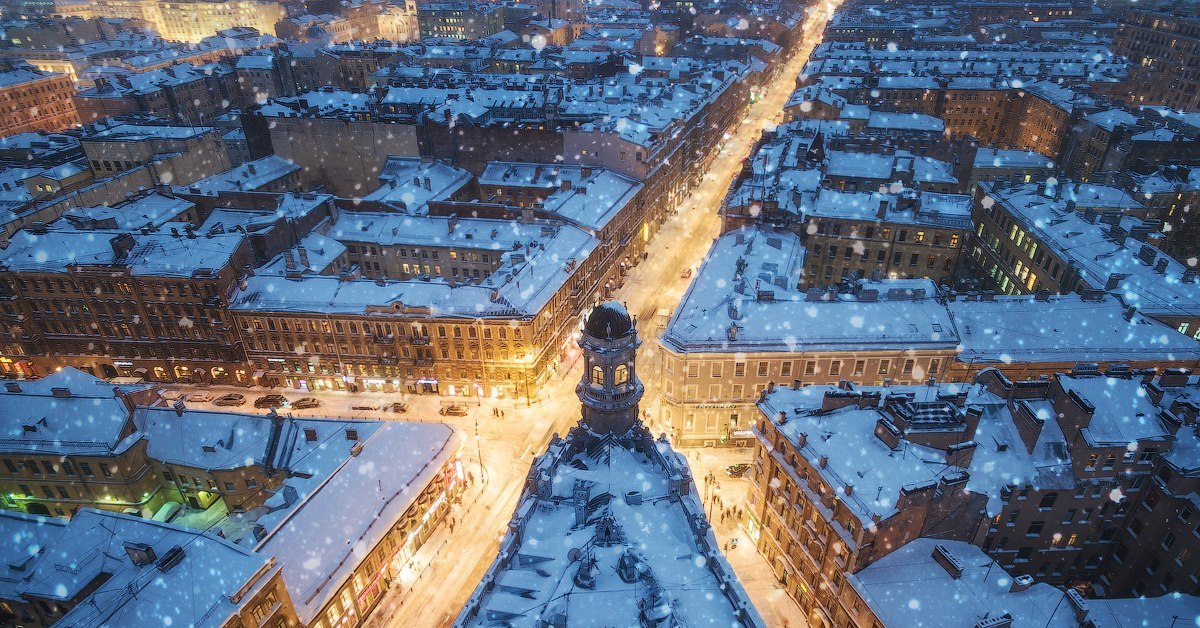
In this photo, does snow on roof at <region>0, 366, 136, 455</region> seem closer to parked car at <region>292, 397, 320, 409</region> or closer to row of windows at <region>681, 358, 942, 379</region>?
parked car at <region>292, 397, 320, 409</region>

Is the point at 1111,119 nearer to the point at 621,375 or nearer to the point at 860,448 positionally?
the point at 860,448

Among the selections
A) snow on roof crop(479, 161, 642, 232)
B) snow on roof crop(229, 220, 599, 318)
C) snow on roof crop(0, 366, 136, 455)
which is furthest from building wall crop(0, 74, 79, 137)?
snow on roof crop(0, 366, 136, 455)

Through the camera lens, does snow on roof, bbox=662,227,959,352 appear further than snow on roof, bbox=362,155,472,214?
No

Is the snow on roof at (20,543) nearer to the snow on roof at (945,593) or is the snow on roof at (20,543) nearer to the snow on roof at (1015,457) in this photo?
the snow on roof at (945,593)

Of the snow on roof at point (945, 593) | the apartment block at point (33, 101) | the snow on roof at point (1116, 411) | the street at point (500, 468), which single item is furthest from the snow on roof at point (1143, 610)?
the apartment block at point (33, 101)

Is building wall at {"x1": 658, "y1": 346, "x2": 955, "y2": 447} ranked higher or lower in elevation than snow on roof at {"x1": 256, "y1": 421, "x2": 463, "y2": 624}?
higher
